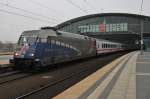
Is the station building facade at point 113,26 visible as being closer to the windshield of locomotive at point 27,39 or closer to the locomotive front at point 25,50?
the windshield of locomotive at point 27,39

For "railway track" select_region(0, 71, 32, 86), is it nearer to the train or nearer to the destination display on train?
the train

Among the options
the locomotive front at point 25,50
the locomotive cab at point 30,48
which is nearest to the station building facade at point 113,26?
the locomotive cab at point 30,48

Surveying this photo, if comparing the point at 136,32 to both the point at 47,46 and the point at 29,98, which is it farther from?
the point at 29,98

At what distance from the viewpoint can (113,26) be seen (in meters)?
108

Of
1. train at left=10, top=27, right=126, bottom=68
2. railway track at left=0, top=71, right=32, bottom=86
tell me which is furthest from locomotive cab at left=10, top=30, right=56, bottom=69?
railway track at left=0, top=71, right=32, bottom=86

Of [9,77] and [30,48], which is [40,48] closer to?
[30,48]

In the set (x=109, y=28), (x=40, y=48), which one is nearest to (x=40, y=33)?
(x=40, y=48)

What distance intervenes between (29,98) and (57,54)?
12544mm

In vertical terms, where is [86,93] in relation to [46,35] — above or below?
below

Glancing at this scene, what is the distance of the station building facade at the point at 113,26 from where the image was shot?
10494 cm

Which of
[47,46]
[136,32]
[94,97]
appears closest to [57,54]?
[47,46]

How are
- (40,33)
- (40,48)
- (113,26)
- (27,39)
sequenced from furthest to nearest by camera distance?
(113,26) < (27,39) < (40,33) < (40,48)

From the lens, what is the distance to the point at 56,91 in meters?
13.0

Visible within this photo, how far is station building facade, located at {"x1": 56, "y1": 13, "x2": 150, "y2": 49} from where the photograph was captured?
104938 millimetres
